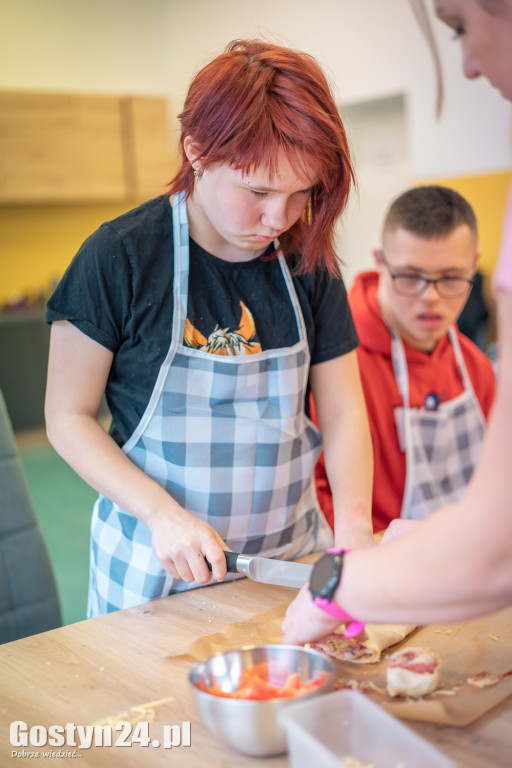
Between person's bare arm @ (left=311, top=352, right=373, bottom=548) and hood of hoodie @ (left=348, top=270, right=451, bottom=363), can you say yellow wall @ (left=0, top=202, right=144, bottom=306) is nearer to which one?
hood of hoodie @ (left=348, top=270, right=451, bottom=363)

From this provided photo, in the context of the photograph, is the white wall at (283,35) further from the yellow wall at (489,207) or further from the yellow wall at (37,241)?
the yellow wall at (37,241)

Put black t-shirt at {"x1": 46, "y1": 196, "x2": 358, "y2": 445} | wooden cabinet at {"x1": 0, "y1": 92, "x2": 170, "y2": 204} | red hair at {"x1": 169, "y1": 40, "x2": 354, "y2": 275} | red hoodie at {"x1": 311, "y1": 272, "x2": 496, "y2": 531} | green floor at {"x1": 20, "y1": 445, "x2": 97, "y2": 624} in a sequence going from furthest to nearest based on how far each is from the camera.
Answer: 1. wooden cabinet at {"x1": 0, "y1": 92, "x2": 170, "y2": 204}
2. green floor at {"x1": 20, "y1": 445, "x2": 97, "y2": 624}
3. red hoodie at {"x1": 311, "y1": 272, "x2": 496, "y2": 531}
4. black t-shirt at {"x1": 46, "y1": 196, "x2": 358, "y2": 445}
5. red hair at {"x1": 169, "y1": 40, "x2": 354, "y2": 275}

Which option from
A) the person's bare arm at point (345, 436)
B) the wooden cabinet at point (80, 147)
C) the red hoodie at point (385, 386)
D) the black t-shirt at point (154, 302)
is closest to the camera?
the black t-shirt at point (154, 302)

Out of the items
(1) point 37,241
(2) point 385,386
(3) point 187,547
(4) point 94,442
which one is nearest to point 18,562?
(4) point 94,442

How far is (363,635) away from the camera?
1019mm

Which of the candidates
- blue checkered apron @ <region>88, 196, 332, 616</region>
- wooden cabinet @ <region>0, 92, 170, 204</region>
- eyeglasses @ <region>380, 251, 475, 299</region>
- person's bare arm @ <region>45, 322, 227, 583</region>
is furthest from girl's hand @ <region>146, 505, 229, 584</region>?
wooden cabinet @ <region>0, 92, 170, 204</region>

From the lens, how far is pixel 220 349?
1285mm

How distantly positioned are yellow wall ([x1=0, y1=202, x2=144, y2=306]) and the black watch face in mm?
5382

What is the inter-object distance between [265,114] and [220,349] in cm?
38

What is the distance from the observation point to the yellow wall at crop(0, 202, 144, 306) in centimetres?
591

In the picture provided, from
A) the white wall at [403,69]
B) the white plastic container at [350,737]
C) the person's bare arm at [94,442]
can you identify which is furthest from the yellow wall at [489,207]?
the white plastic container at [350,737]

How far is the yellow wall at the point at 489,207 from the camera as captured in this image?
15.5 feet

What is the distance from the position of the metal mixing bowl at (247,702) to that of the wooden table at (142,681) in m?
0.03

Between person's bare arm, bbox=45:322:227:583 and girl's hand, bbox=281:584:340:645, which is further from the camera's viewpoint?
person's bare arm, bbox=45:322:227:583
